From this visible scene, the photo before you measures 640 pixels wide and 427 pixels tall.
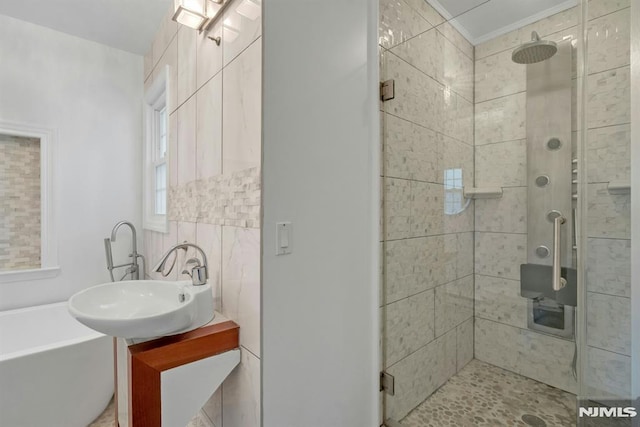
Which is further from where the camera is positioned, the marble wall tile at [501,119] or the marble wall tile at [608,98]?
the marble wall tile at [501,119]

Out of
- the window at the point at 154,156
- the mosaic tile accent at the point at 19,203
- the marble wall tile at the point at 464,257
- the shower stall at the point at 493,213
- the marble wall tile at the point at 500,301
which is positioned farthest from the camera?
the window at the point at 154,156

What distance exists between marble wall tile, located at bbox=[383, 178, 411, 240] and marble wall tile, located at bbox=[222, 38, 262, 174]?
0.72m

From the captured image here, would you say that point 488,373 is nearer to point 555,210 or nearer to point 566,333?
point 566,333

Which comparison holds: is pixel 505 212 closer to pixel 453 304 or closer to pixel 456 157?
pixel 456 157

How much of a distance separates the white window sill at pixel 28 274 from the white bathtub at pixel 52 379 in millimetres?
226

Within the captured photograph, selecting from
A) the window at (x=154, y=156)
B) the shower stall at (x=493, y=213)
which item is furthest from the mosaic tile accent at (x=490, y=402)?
the window at (x=154, y=156)

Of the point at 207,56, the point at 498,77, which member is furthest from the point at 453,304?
Result: the point at 207,56

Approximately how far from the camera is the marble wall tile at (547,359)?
4.74 feet

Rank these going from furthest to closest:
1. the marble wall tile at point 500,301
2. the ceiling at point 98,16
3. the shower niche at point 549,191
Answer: the ceiling at point 98,16, the marble wall tile at point 500,301, the shower niche at point 549,191

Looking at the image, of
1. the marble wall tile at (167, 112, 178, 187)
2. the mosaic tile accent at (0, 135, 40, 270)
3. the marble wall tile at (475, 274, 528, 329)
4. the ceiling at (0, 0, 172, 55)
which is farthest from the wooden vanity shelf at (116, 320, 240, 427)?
the ceiling at (0, 0, 172, 55)

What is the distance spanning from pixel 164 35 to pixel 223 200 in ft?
5.28

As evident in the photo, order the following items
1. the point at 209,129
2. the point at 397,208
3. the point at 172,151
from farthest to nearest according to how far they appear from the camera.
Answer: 1. the point at 172,151
2. the point at 397,208
3. the point at 209,129

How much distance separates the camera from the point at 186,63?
169cm

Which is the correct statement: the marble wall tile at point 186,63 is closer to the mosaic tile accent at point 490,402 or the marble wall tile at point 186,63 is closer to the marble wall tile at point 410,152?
the marble wall tile at point 410,152
